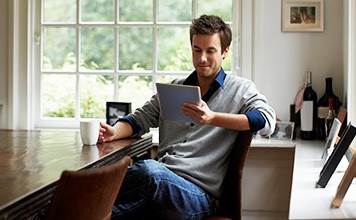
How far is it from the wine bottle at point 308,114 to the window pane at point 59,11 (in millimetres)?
1494

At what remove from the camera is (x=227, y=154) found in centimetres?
258

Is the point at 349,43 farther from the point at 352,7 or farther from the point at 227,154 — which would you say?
the point at 227,154

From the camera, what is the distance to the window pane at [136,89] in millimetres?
3881

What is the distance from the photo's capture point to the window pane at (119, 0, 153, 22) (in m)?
3.87

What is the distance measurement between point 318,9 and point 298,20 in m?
0.13

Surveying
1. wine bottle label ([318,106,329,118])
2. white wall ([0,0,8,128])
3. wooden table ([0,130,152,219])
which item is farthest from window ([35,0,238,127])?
wooden table ([0,130,152,219])

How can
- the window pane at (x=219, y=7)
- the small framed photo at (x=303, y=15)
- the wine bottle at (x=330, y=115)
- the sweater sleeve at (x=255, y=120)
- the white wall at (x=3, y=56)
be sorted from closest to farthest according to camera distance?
the sweater sleeve at (x=255, y=120)
the wine bottle at (x=330, y=115)
the small framed photo at (x=303, y=15)
the window pane at (x=219, y=7)
the white wall at (x=3, y=56)

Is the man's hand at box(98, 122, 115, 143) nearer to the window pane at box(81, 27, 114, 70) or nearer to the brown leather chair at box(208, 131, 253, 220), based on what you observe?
the brown leather chair at box(208, 131, 253, 220)

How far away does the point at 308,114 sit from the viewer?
3492 millimetres

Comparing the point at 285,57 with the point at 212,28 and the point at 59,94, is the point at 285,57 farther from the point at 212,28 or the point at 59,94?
the point at 59,94

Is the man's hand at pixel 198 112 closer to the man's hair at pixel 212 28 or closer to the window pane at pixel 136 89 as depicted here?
the man's hair at pixel 212 28

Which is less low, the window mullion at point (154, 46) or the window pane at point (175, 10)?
the window pane at point (175, 10)

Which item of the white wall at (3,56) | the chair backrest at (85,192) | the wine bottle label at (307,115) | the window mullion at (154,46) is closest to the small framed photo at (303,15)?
the wine bottle label at (307,115)

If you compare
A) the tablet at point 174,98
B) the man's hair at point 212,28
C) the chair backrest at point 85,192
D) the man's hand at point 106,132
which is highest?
the man's hair at point 212,28
